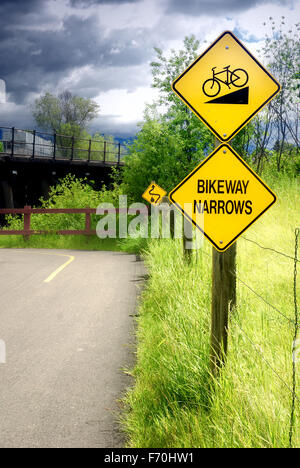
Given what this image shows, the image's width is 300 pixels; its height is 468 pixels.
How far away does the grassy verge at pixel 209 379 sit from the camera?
2707mm

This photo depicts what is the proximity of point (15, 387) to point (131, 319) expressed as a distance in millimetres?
2672

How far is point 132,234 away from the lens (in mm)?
16531

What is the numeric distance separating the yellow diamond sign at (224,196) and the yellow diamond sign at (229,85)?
0.24 m

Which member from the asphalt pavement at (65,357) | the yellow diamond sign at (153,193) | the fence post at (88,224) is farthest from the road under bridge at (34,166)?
the asphalt pavement at (65,357)

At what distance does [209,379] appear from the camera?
3408 millimetres

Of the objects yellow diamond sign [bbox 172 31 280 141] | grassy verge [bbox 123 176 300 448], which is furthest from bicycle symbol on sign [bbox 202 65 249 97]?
grassy verge [bbox 123 176 300 448]

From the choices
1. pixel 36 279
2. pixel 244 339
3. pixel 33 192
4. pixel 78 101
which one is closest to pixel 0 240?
pixel 36 279

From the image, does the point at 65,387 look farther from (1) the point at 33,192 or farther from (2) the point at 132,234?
(1) the point at 33,192

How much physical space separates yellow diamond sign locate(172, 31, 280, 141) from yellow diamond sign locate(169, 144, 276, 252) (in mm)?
242

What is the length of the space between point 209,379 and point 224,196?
139 centimetres

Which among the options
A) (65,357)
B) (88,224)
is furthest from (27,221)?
(65,357)

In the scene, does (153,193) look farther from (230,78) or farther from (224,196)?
(224,196)

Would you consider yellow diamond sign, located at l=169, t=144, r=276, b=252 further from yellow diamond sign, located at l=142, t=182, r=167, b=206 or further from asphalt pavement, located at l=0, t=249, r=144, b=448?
yellow diamond sign, located at l=142, t=182, r=167, b=206

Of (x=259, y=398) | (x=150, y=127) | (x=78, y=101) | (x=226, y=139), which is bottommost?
(x=259, y=398)
